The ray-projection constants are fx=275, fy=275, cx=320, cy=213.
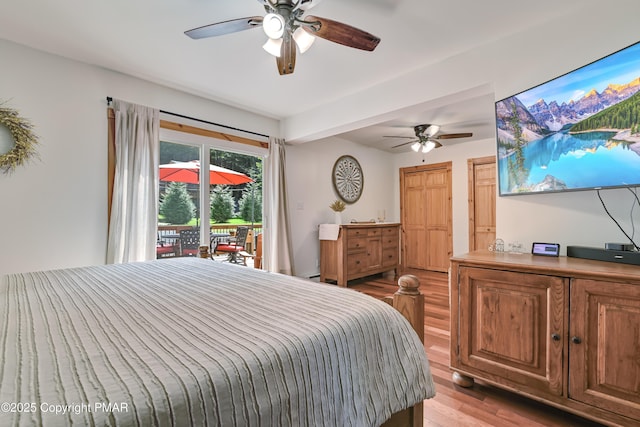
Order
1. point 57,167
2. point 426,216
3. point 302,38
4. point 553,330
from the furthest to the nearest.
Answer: point 426,216 → point 57,167 → point 302,38 → point 553,330

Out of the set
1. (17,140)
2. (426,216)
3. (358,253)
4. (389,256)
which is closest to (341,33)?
(17,140)

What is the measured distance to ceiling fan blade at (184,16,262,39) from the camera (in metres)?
1.62

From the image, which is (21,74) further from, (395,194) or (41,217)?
(395,194)

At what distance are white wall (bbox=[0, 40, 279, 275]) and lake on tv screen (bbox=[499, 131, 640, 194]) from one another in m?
3.42

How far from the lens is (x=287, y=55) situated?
71.1 inches

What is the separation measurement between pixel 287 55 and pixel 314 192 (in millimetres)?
2737

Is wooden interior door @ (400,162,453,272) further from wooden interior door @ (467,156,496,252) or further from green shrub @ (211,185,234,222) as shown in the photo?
green shrub @ (211,185,234,222)

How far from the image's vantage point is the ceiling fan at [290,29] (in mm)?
1565

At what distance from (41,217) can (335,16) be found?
2.80 metres

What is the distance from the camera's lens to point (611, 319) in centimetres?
129

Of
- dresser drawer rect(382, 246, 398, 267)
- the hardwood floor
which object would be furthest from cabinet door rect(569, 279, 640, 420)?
dresser drawer rect(382, 246, 398, 267)

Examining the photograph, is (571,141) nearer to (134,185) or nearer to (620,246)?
(620,246)

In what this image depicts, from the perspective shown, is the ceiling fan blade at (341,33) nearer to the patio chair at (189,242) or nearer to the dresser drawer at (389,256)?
the patio chair at (189,242)

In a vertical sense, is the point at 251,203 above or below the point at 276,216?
above
